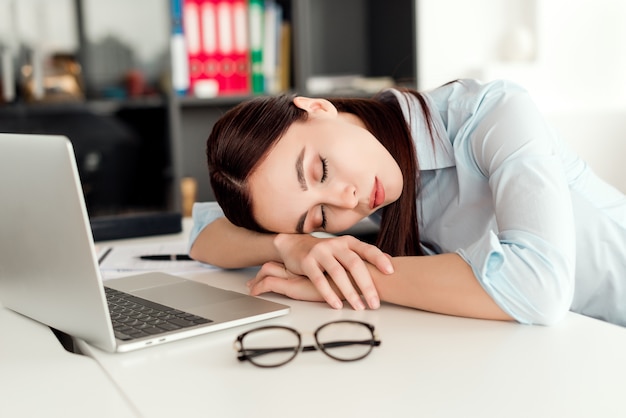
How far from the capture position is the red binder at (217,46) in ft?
9.82

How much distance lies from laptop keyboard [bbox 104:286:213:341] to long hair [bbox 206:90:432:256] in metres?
0.25

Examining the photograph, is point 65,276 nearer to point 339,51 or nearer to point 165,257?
point 165,257

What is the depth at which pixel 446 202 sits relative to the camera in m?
1.26

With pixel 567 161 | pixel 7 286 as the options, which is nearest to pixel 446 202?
pixel 567 161

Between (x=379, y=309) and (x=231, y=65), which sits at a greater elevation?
(x=231, y=65)

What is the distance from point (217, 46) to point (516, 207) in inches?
90.1

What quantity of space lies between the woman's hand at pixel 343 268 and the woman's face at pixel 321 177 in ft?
0.24

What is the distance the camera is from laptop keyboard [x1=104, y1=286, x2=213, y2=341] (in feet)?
2.81

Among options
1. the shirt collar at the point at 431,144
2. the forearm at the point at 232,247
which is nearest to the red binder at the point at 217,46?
the forearm at the point at 232,247

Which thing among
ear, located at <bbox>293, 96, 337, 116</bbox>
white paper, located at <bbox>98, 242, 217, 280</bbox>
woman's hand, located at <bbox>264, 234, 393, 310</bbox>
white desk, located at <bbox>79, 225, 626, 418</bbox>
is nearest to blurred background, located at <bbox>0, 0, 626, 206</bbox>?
white paper, located at <bbox>98, 242, 217, 280</bbox>

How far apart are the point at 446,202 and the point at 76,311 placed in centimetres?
68

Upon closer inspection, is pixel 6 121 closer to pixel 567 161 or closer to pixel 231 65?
pixel 231 65

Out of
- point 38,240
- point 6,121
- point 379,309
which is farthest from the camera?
point 6,121

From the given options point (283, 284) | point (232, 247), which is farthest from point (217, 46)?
point (283, 284)
